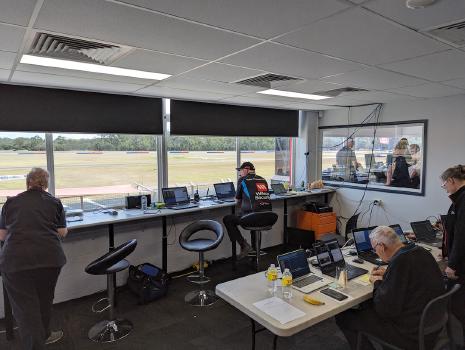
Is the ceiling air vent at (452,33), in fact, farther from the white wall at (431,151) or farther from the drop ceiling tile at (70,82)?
the drop ceiling tile at (70,82)

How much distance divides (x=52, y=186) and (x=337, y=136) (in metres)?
4.79

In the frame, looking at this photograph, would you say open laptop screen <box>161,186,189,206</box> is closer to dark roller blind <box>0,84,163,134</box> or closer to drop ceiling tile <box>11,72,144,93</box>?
dark roller blind <box>0,84,163,134</box>

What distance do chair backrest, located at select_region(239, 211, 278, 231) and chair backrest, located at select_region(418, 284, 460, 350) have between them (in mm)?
2318

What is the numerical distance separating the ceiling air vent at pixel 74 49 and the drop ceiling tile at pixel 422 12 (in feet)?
5.47

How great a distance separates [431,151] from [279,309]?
3.92 meters

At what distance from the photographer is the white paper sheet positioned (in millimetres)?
1998

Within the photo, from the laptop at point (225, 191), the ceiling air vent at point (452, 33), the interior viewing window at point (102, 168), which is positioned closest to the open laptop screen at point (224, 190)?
the laptop at point (225, 191)

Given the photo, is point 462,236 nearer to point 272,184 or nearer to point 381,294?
point 381,294

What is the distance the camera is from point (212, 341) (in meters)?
2.96

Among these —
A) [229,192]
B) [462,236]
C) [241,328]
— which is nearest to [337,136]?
[229,192]

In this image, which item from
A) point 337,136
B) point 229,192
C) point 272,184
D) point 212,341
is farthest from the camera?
point 337,136

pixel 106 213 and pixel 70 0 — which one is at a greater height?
pixel 70 0

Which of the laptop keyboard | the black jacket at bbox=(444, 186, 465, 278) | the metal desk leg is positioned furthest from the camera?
the metal desk leg

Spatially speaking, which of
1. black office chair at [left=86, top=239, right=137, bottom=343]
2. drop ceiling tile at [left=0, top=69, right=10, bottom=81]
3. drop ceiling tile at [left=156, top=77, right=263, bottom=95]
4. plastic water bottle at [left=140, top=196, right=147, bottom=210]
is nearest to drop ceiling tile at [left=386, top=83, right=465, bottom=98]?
drop ceiling tile at [left=156, top=77, right=263, bottom=95]
